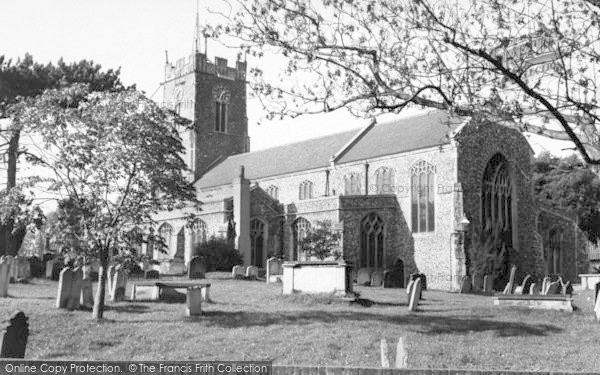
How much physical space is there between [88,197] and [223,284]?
9754 millimetres

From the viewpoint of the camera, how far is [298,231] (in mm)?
36812

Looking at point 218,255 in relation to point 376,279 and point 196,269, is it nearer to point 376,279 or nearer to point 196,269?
point 196,269

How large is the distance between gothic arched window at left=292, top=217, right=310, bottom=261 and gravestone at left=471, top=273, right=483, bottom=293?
8990 mm

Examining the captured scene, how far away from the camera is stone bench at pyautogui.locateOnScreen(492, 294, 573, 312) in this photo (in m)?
17.8

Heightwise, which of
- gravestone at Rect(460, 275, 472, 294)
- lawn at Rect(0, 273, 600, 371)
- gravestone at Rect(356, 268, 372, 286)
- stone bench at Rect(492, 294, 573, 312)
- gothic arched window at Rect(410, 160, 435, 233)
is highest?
Result: gothic arched window at Rect(410, 160, 435, 233)

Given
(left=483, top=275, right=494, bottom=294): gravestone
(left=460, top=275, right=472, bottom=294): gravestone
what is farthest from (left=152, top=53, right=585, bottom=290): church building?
(left=460, top=275, right=472, bottom=294): gravestone

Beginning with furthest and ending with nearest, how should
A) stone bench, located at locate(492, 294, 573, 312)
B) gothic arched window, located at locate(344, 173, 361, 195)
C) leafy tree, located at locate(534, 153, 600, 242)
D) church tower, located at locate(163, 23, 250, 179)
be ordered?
1. church tower, located at locate(163, 23, 250, 179)
2. leafy tree, located at locate(534, 153, 600, 242)
3. gothic arched window, located at locate(344, 173, 361, 195)
4. stone bench, located at locate(492, 294, 573, 312)

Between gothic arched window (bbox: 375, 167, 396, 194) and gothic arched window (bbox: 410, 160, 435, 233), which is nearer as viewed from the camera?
gothic arched window (bbox: 410, 160, 435, 233)

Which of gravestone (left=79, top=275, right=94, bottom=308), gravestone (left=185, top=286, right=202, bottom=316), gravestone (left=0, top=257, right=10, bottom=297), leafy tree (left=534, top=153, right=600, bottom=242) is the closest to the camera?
gravestone (left=185, top=286, right=202, bottom=316)

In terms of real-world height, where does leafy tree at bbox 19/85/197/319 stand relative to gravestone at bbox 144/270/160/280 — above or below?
above

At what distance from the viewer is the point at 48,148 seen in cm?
1575

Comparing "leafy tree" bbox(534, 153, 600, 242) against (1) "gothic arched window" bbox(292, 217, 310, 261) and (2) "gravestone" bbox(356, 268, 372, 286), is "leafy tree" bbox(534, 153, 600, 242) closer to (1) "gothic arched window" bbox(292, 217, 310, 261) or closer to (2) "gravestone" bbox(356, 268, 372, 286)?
(1) "gothic arched window" bbox(292, 217, 310, 261)

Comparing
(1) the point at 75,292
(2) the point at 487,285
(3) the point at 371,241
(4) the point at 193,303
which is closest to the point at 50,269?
(1) the point at 75,292

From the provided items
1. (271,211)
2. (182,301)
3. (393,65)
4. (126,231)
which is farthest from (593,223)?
(393,65)
